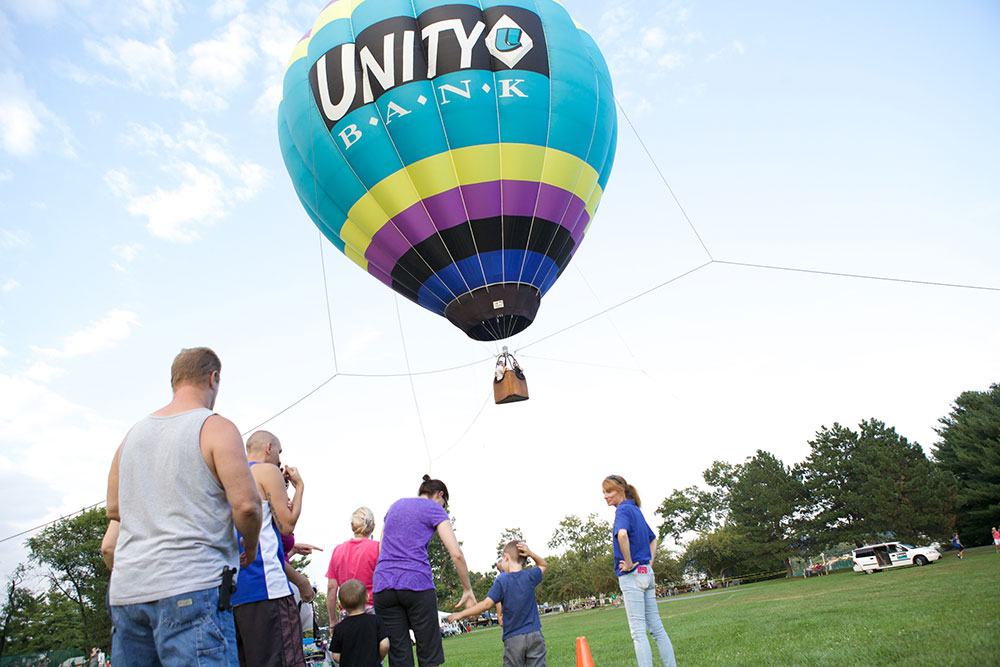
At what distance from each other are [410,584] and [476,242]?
22.6 ft

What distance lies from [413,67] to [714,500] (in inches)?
2846

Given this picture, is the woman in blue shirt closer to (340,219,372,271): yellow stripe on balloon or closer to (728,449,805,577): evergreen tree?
(340,219,372,271): yellow stripe on balloon

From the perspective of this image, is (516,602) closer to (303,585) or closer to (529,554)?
(529,554)

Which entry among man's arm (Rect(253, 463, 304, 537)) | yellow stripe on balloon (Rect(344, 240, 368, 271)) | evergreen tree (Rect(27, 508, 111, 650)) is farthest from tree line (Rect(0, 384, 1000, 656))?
man's arm (Rect(253, 463, 304, 537))

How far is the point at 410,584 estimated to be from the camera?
4195mm

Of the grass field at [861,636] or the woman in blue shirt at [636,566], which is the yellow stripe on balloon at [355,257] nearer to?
the grass field at [861,636]

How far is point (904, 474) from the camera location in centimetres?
4034

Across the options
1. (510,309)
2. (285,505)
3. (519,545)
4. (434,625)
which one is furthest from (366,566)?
(510,309)

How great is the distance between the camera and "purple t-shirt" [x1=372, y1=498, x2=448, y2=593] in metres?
4.22

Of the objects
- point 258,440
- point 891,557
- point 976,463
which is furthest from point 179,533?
point 976,463

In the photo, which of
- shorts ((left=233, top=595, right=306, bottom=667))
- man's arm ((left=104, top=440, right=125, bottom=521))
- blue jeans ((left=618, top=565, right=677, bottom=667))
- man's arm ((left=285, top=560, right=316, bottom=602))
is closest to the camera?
man's arm ((left=104, top=440, right=125, bottom=521))

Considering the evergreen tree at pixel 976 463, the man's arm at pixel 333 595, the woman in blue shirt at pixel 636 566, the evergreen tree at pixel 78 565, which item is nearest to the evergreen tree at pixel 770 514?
the evergreen tree at pixel 976 463

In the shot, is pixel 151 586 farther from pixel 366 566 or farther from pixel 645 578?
pixel 645 578

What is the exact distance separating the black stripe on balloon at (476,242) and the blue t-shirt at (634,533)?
592 centimetres
